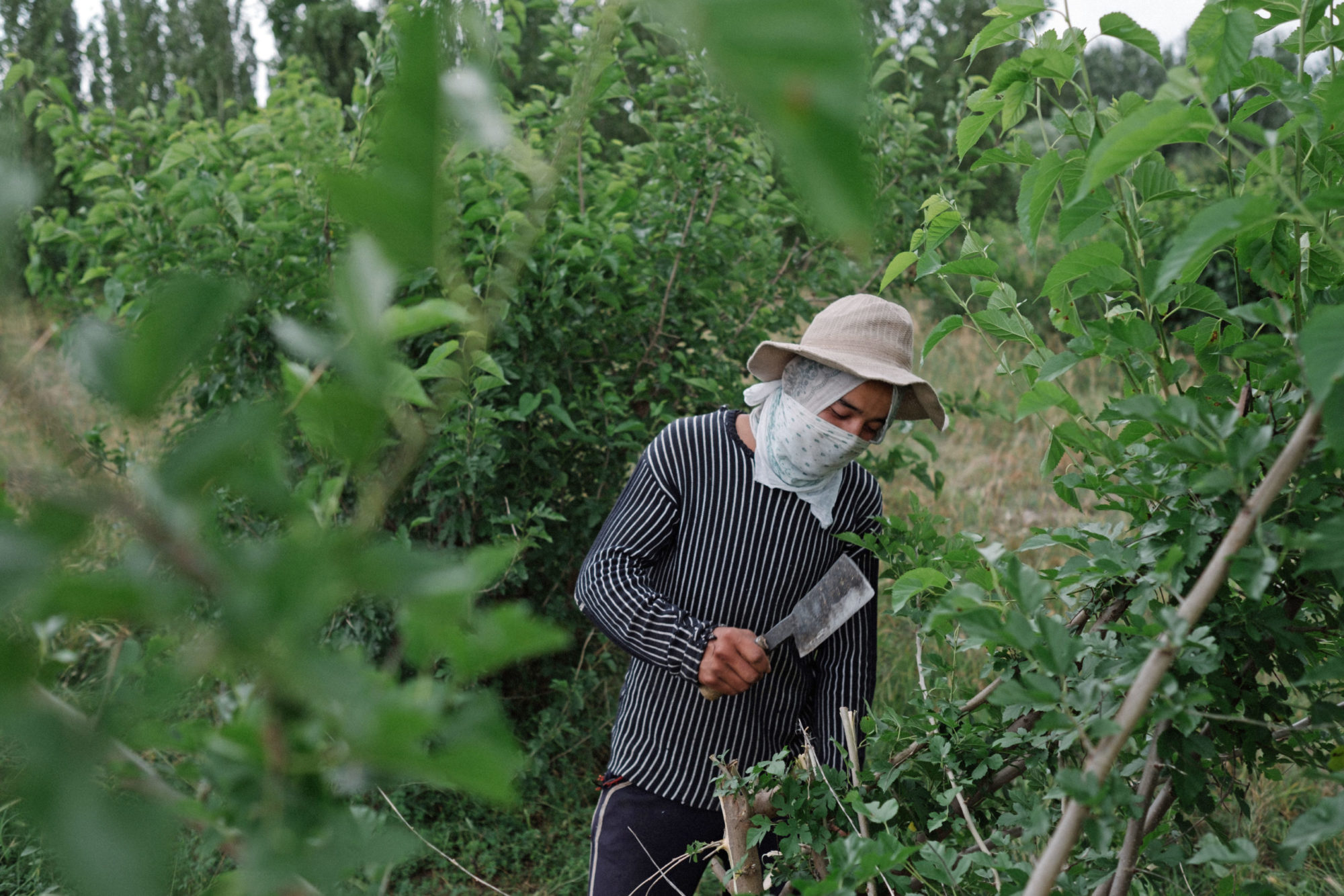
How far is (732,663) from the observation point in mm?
1835

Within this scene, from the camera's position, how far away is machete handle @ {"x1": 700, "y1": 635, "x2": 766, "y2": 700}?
186 cm

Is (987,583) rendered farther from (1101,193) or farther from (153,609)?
(153,609)

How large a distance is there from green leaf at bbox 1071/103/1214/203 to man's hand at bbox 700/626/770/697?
137 centimetres

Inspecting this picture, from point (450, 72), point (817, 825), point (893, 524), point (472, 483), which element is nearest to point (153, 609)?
point (450, 72)

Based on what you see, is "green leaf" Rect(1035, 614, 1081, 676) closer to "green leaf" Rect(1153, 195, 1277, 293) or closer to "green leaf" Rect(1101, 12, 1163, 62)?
"green leaf" Rect(1153, 195, 1277, 293)

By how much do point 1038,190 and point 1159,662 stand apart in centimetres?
52

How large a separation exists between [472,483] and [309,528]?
2.54 meters

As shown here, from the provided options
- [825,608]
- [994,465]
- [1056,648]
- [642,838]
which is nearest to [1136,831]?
[1056,648]

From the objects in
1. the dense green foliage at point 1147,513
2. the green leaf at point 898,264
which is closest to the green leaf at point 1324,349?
the dense green foliage at point 1147,513

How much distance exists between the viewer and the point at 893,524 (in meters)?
1.61

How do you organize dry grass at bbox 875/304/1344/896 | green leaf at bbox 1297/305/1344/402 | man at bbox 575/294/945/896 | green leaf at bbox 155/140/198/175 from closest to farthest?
green leaf at bbox 1297/305/1344/402 < man at bbox 575/294/945/896 < dry grass at bbox 875/304/1344/896 < green leaf at bbox 155/140/198/175

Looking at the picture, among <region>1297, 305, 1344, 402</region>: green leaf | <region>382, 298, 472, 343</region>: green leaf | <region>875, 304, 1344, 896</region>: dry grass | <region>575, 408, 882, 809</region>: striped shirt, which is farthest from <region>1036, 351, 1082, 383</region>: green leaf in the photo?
<region>575, 408, 882, 809</region>: striped shirt

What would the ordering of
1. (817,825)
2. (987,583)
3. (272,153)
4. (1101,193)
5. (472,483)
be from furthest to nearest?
(272,153)
(472,483)
(817,825)
(987,583)
(1101,193)

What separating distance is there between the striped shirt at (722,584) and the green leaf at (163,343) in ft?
5.63
